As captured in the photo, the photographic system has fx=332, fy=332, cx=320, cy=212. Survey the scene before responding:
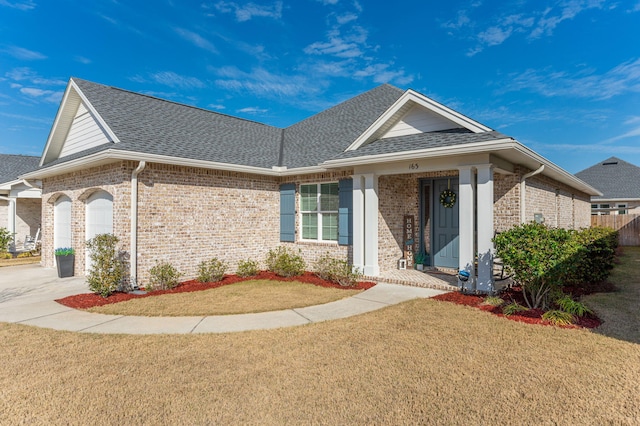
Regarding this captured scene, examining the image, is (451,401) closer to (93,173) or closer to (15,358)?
(15,358)

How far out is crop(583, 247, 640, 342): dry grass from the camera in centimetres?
514

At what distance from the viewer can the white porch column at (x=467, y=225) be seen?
755 centimetres

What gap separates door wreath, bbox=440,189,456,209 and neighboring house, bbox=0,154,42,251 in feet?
60.1

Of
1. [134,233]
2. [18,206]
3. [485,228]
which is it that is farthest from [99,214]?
→ [18,206]

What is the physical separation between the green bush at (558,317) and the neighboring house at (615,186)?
870 inches

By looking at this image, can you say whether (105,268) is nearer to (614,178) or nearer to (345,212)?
(345,212)

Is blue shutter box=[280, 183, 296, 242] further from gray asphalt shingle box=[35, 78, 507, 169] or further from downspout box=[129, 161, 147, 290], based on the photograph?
downspout box=[129, 161, 147, 290]

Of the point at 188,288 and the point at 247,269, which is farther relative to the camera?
the point at 247,269

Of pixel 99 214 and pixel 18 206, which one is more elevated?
pixel 18 206

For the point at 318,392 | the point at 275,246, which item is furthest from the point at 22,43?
the point at 318,392

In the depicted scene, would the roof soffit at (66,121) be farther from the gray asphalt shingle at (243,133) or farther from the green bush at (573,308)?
the green bush at (573,308)

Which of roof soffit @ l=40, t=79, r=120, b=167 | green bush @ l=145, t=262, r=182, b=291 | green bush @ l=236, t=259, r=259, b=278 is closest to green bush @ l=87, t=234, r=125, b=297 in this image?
green bush @ l=145, t=262, r=182, b=291

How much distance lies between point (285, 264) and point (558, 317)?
6.70 m

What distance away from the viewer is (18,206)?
17500 mm
